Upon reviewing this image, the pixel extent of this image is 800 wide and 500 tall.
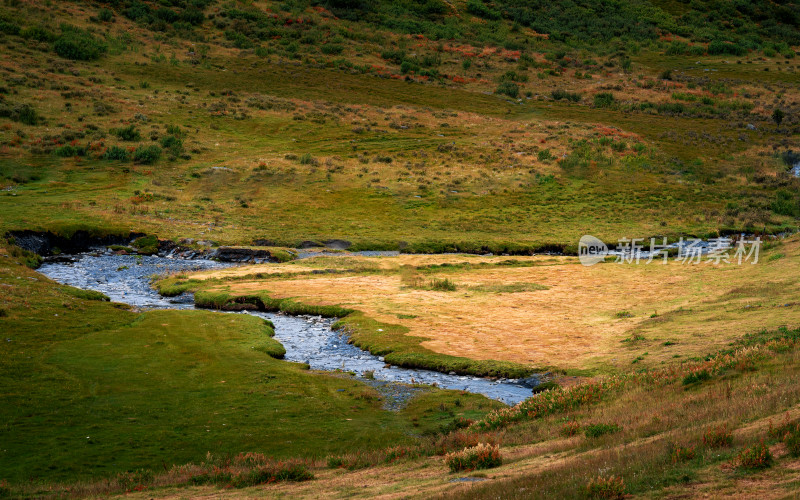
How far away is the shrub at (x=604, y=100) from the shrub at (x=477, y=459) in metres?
118

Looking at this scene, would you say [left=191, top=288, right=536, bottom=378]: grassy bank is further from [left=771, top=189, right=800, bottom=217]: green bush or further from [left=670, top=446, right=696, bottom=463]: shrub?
[left=771, top=189, right=800, bottom=217]: green bush

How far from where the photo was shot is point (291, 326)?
139 ft

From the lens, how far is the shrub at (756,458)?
37.7 feet

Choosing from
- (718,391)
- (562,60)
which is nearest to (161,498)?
(718,391)

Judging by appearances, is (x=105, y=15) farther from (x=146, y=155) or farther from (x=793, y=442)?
(x=793, y=442)

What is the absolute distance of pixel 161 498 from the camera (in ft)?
53.9

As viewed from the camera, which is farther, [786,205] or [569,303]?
[786,205]

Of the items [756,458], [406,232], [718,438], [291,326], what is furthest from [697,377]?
[406,232]

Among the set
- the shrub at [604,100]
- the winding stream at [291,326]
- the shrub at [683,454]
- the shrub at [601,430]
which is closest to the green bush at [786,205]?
the shrub at [604,100]

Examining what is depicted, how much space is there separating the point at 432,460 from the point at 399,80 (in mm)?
116288

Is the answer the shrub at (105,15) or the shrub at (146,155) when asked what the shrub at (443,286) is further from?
the shrub at (105,15)

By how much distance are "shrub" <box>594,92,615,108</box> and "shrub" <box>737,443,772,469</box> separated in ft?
397

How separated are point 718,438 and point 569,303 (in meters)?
34.1

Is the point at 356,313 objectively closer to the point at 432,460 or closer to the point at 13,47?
the point at 432,460
